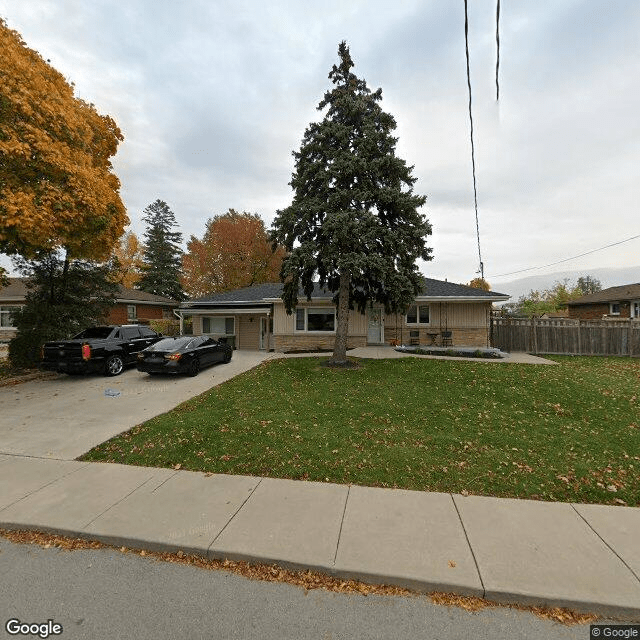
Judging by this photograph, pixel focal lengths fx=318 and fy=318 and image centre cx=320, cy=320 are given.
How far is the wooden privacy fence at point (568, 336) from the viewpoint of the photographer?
1494 centimetres

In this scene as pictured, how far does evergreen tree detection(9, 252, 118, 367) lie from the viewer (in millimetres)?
12102

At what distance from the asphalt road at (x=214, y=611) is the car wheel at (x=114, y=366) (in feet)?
31.4

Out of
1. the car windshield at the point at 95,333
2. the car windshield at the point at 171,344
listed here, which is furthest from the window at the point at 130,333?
the car windshield at the point at 171,344

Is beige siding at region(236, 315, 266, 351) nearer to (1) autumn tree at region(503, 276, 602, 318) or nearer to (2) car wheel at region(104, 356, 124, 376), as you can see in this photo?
(2) car wheel at region(104, 356, 124, 376)

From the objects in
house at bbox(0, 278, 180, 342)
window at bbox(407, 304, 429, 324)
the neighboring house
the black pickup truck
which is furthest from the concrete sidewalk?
the neighboring house

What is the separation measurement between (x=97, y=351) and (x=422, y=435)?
10948 mm

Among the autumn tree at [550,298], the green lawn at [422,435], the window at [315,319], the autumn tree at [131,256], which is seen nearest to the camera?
the green lawn at [422,435]

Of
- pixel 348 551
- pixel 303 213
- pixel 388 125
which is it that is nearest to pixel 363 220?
pixel 303 213

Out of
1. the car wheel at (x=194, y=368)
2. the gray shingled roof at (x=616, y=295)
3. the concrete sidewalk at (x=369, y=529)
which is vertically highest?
the gray shingled roof at (x=616, y=295)

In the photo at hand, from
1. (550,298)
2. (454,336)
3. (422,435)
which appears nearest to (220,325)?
(454,336)

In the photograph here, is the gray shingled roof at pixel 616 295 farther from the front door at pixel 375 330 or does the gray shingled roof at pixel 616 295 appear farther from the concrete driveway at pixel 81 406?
the concrete driveway at pixel 81 406

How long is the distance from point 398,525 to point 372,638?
120 centimetres

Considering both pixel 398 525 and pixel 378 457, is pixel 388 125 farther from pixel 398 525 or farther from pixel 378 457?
pixel 398 525

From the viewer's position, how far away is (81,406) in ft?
26.1
